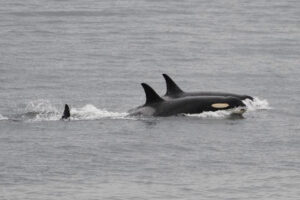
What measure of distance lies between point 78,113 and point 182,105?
3.01m

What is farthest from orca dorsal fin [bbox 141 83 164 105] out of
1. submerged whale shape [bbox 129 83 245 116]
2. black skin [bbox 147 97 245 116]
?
black skin [bbox 147 97 245 116]

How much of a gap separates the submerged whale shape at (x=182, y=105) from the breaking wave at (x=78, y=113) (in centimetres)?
15

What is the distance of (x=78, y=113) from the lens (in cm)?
3042

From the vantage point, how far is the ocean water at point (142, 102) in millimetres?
22516

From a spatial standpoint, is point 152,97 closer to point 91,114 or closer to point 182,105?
point 182,105

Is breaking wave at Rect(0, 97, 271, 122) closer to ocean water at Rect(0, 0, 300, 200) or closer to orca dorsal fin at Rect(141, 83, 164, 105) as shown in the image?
ocean water at Rect(0, 0, 300, 200)

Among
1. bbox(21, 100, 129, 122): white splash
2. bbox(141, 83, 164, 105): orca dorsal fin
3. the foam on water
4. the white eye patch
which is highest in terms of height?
bbox(141, 83, 164, 105): orca dorsal fin

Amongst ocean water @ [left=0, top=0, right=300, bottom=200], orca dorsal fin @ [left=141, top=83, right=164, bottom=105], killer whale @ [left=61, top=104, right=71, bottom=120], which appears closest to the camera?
ocean water @ [left=0, top=0, right=300, bottom=200]

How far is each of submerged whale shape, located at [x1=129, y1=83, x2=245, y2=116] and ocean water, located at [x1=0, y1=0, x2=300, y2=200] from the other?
0.27 m

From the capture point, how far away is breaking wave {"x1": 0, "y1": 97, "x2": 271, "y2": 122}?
97.8ft

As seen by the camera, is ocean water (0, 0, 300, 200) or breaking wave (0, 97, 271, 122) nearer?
ocean water (0, 0, 300, 200)

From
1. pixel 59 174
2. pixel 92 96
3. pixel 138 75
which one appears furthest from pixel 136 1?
pixel 59 174

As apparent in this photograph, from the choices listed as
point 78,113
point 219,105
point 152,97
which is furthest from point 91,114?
point 219,105

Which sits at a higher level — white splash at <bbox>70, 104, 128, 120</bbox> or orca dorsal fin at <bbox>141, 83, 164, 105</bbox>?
orca dorsal fin at <bbox>141, 83, 164, 105</bbox>
